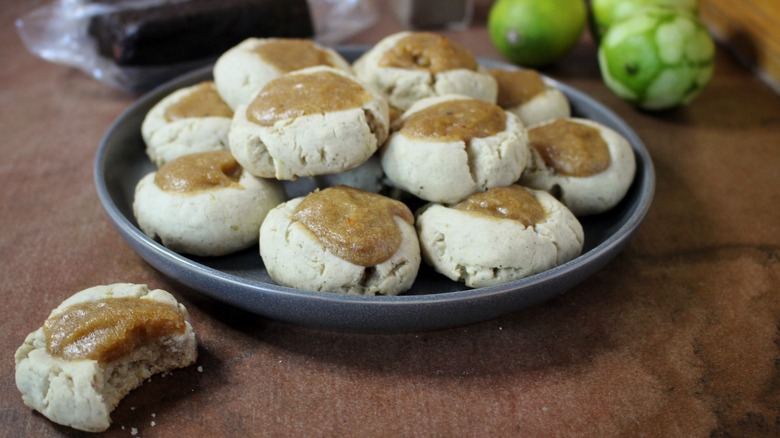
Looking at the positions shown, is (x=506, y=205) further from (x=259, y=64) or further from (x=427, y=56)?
(x=259, y=64)

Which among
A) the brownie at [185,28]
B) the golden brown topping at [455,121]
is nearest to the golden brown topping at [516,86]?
the golden brown topping at [455,121]

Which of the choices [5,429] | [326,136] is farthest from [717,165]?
[5,429]

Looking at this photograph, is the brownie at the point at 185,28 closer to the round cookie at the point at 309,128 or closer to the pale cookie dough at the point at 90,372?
the round cookie at the point at 309,128

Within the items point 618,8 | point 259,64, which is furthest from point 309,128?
point 618,8

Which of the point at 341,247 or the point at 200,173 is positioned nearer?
the point at 341,247

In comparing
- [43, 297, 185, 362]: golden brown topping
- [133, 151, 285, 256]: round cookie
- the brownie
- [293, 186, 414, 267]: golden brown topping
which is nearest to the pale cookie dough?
[43, 297, 185, 362]: golden brown topping

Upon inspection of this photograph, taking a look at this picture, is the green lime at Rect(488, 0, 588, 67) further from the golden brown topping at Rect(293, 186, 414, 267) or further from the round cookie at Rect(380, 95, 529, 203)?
the golden brown topping at Rect(293, 186, 414, 267)

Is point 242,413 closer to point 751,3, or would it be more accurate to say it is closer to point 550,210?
point 550,210
